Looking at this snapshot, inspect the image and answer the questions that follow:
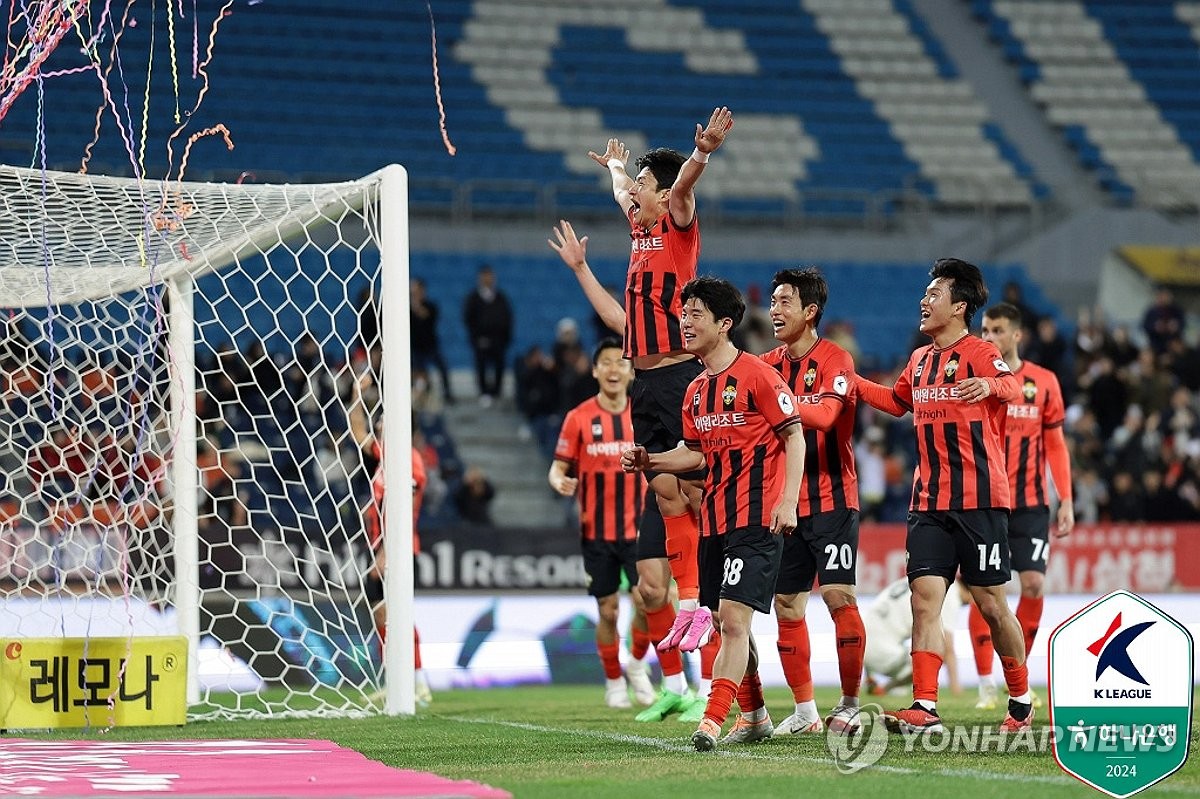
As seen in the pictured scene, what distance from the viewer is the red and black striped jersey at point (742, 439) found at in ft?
21.8

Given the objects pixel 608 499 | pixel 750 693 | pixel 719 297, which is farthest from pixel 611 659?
pixel 719 297

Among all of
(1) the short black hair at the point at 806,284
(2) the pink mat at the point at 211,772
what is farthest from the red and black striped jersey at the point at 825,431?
(2) the pink mat at the point at 211,772

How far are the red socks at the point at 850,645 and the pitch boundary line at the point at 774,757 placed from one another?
0.99 metres

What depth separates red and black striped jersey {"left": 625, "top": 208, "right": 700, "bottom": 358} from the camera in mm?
7410

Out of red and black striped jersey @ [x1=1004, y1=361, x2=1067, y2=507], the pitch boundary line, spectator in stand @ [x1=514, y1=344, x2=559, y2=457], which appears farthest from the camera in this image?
spectator in stand @ [x1=514, y1=344, x2=559, y2=457]

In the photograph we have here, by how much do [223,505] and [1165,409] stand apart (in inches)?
414

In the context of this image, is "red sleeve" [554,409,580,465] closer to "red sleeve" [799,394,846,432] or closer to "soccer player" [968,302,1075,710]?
"soccer player" [968,302,1075,710]

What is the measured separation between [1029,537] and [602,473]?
2489mm

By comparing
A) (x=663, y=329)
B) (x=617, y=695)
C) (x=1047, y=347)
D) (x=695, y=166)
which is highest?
(x=1047, y=347)

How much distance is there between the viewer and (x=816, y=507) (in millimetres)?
7496

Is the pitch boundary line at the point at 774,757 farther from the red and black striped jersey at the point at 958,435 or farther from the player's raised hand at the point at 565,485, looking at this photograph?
the player's raised hand at the point at 565,485

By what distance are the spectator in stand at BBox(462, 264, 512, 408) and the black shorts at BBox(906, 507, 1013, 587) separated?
37.0ft

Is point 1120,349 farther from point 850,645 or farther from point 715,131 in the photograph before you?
point 715,131

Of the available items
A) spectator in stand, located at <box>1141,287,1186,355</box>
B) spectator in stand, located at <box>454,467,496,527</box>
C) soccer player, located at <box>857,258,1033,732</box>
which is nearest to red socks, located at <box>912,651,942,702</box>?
soccer player, located at <box>857,258,1033,732</box>
